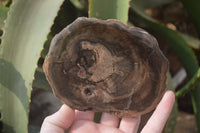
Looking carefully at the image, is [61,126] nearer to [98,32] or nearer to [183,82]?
[98,32]

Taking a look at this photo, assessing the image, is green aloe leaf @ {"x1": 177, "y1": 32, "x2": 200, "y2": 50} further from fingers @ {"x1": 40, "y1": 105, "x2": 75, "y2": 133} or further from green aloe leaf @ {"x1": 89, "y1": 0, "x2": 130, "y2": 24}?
fingers @ {"x1": 40, "y1": 105, "x2": 75, "y2": 133}

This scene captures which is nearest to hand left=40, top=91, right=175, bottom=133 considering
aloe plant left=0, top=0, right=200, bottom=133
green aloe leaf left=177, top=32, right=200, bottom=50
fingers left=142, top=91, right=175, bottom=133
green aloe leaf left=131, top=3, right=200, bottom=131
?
fingers left=142, top=91, right=175, bottom=133

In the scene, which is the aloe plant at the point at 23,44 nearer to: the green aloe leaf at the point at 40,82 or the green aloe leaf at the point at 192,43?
the green aloe leaf at the point at 40,82

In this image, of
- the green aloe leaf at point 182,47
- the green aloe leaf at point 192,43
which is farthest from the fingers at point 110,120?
the green aloe leaf at point 192,43

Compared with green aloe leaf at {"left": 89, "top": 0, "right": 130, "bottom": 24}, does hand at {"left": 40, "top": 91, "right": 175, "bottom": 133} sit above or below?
below

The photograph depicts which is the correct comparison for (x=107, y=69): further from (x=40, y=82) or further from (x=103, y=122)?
(x=40, y=82)

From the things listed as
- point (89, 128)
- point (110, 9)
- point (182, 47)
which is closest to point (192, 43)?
point (182, 47)
